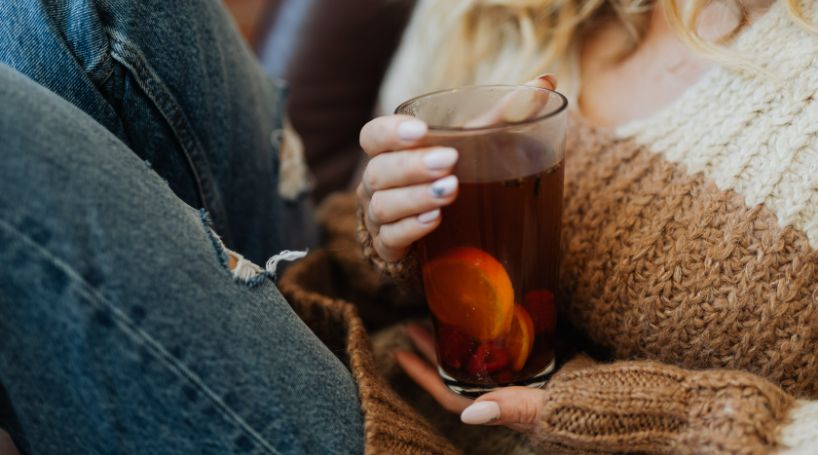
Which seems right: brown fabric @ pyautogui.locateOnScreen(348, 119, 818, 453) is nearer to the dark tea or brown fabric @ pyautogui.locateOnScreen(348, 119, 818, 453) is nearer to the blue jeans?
the dark tea

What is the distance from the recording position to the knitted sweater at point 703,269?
581 mm

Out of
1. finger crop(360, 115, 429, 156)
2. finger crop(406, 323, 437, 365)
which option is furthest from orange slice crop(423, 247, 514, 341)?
finger crop(406, 323, 437, 365)

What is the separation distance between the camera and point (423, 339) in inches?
32.9

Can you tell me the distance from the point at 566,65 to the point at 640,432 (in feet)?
1.64

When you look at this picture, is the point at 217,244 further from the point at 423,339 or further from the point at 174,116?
the point at 423,339

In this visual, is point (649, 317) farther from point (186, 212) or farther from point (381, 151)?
point (186, 212)

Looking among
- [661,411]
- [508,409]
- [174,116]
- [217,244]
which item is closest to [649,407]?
[661,411]

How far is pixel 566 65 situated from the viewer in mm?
911

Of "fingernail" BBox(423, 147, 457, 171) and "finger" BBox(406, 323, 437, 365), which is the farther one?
"finger" BBox(406, 323, 437, 365)

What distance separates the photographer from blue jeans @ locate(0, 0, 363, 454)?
1.55ft

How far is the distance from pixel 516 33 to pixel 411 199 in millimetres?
500

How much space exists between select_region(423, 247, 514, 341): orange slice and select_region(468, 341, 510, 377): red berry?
12 millimetres

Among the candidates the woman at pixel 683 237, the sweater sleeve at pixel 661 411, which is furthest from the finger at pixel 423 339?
the sweater sleeve at pixel 661 411

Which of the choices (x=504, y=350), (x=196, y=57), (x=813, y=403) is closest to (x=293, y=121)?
(x=196, y=57)
